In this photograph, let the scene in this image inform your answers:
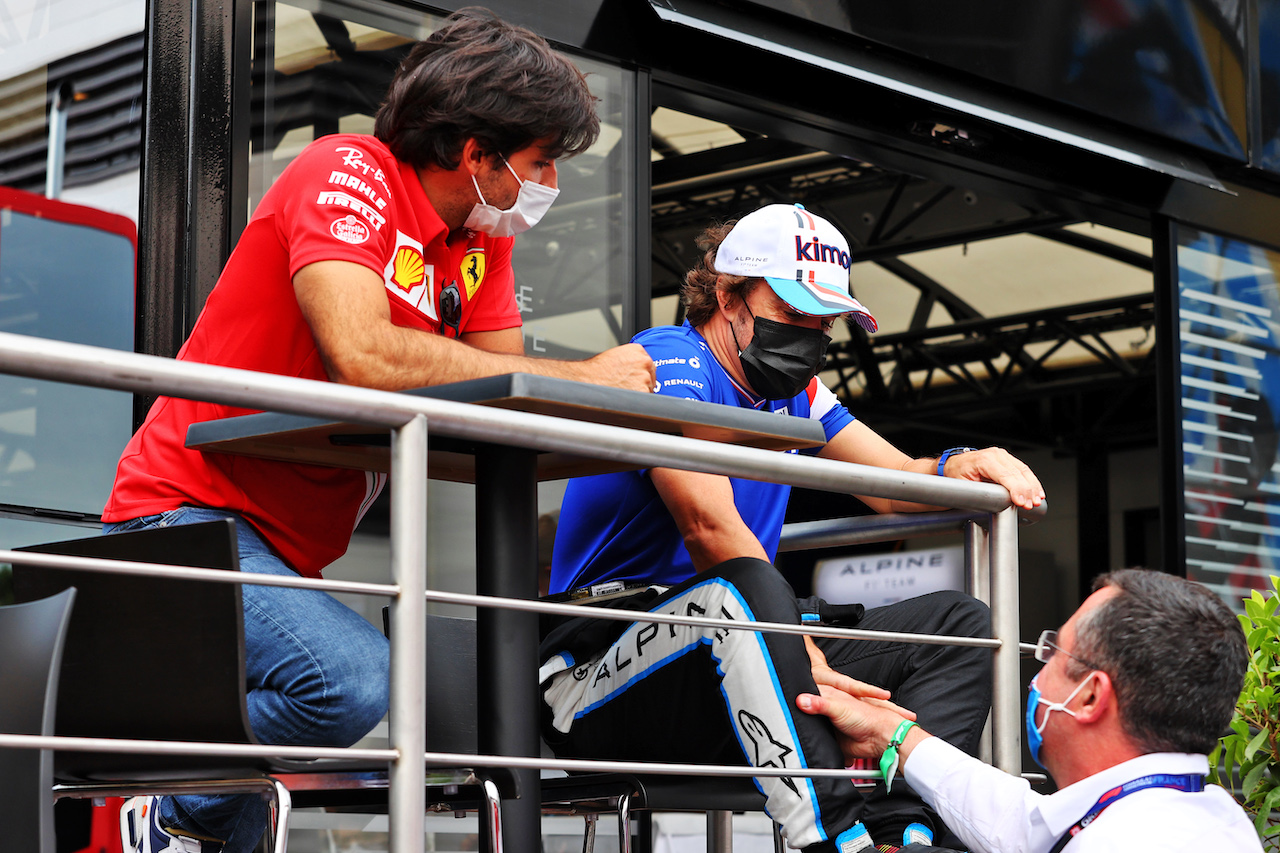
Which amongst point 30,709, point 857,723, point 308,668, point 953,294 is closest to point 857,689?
point 857,723

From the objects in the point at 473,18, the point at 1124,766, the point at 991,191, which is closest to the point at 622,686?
the point at 1124,766

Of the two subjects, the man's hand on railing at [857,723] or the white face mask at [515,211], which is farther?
the white face mask at [515,211]

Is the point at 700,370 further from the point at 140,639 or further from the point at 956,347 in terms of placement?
the point at 956,347

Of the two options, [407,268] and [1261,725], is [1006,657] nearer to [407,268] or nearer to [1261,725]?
[407,268]

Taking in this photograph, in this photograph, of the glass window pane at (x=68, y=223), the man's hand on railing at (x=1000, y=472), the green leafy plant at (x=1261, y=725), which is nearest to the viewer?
the man's hand on railing at (x=1000, y=472)

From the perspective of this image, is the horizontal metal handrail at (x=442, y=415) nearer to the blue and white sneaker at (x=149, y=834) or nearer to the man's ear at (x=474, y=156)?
the man's ear at (x=474, y=156)

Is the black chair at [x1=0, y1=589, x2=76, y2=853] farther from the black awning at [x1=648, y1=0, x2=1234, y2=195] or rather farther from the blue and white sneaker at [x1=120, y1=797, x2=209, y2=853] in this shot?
the black awning at [x1=648, y1=0, x2=1234, y2=195]

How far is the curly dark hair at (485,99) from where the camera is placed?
2215mm

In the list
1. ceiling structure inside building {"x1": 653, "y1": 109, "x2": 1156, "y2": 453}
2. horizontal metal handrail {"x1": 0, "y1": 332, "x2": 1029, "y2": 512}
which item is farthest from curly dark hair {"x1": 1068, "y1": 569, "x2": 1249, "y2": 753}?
ceiling structure inside building {"x1": 653, "y1": 109, "x2": 1156, "y2": 453}

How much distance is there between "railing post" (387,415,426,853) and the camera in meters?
1.60

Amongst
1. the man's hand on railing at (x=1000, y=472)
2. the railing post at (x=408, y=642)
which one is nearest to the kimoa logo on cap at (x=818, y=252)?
the man's hand on railing at (x=1000, y=472)

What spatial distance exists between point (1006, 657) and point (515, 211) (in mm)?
1095

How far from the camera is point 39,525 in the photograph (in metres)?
2.92

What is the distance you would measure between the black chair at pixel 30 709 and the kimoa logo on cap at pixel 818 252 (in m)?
1.54
